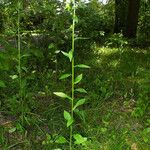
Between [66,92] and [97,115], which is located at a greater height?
[66,92]

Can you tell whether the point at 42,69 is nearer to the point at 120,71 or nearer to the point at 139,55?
the point at 120,71

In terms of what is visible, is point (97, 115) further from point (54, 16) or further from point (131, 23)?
point (131, 23)

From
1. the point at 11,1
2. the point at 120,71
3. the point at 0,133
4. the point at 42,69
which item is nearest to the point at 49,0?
the point at 11,1

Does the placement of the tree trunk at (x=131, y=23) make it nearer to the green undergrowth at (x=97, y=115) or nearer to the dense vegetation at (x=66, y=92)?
the dense vegetation at (x=66, y=92)

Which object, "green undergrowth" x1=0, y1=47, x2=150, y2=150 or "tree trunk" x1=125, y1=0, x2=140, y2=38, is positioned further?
"tree trunk" x1=125, y1=0, x2=140, y2=38

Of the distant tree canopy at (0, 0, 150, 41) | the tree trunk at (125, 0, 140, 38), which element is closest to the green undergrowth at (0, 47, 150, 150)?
the distant tree canopy at (0, 0, 150, 41)

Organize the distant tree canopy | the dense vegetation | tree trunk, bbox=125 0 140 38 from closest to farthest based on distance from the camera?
1. the dense vegetation
2. the distant tree canopy
3. tree trunk, bbox=125 0 140 38

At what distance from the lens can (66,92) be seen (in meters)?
5.95

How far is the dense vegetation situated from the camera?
15.4ft

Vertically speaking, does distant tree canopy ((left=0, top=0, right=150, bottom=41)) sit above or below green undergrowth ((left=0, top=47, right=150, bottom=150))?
above

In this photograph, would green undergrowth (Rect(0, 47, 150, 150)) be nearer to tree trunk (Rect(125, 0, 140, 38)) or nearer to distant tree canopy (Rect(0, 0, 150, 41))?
distant tree canopy (Rect(0, 0, 150, 41))

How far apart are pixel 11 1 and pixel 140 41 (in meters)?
5.54

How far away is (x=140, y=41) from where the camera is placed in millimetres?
11031

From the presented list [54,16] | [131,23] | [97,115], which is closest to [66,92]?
[97,115]
